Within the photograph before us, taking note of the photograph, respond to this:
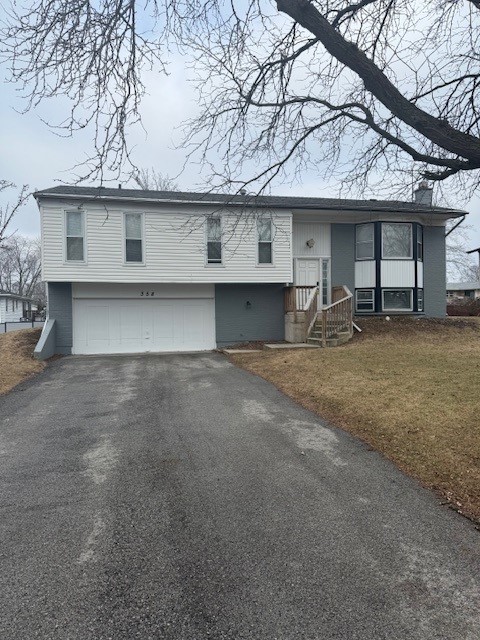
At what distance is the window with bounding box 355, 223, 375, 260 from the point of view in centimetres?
1584

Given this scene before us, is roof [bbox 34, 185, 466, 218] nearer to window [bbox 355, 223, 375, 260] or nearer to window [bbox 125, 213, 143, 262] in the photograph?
window [bbox 125, 213, 143, 262]

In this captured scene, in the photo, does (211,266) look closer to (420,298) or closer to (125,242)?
(125,242)

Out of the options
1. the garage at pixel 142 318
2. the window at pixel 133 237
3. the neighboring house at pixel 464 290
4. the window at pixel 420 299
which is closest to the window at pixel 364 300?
the window at pixel 420 299

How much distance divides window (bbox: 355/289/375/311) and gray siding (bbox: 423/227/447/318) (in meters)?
2.68

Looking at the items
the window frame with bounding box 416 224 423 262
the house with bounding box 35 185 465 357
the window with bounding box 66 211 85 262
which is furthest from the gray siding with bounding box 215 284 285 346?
the window frame with bounding box 416 224 423 262

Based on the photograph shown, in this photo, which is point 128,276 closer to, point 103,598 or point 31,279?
point 103,598

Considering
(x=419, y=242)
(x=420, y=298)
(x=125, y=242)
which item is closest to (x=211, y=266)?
(x=125, y=242)

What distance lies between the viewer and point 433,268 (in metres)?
17.0

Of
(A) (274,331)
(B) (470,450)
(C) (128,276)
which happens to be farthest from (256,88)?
(A) (274,331)

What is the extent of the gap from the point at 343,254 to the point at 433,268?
4.04m

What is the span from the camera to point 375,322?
15.0 m

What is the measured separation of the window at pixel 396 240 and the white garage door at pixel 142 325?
6.92 metres

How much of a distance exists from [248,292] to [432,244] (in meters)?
7.95

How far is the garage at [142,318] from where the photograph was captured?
14.1 meters
